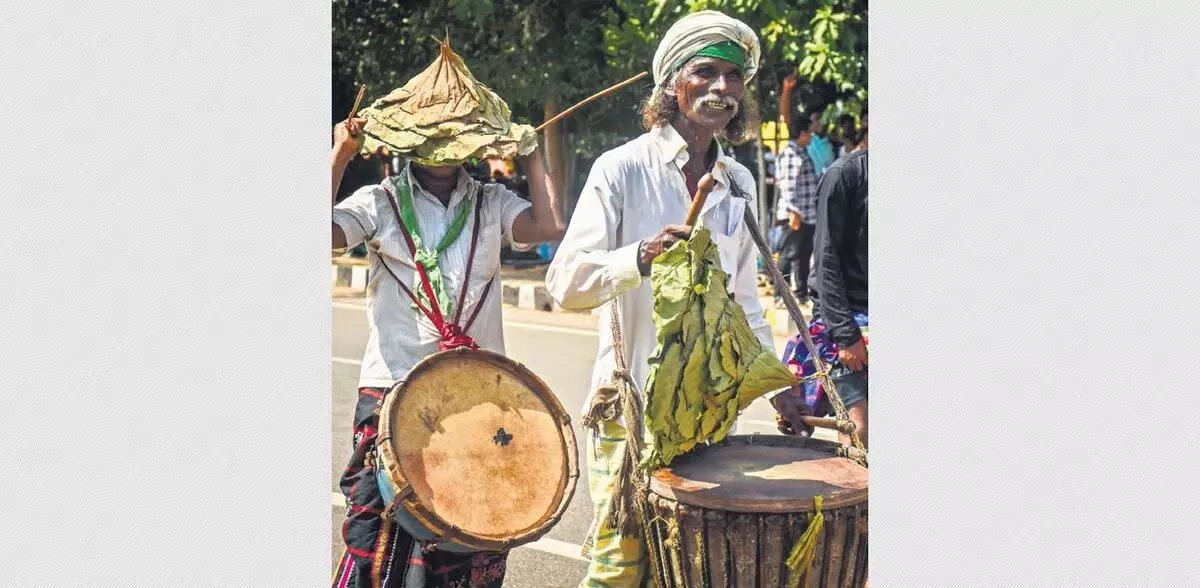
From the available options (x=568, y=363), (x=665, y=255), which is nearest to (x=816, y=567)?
(x=665, y=255)

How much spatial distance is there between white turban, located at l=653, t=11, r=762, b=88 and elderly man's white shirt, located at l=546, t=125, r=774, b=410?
174 mm

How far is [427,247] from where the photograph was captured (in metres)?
4.24

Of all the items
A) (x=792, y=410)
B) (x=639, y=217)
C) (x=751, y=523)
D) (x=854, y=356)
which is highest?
(x=639, y=217)

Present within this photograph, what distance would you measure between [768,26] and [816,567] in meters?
4.36

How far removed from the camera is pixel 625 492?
12.6ft

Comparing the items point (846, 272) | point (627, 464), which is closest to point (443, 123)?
point (627, 464)

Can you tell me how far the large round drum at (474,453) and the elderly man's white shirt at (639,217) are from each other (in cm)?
24

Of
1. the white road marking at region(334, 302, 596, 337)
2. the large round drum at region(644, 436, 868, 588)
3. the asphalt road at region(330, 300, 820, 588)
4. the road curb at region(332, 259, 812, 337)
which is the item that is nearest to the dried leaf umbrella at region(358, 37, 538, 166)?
the asphalt road at region(330, 300, 820, 588)

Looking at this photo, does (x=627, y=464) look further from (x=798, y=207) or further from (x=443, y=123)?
(x=798, y=207)

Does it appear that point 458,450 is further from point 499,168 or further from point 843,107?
point 843,107

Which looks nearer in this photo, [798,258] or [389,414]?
[389,414]

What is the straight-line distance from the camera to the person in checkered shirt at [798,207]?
11.5 m

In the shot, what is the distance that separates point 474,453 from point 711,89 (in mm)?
1129

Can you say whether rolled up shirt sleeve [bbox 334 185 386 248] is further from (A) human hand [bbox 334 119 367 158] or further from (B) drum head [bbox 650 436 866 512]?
(B) drum head [bbox 650 436 866 512]
